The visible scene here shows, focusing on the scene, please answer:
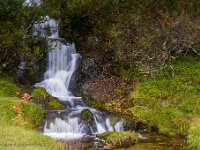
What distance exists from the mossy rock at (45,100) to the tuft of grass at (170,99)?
179 inches

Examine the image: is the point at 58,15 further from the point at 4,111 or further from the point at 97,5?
the point at 4,111

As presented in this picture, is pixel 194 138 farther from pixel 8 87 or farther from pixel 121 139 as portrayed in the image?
pixel 8 87

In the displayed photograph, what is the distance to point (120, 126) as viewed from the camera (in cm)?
1623

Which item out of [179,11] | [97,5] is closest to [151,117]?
[179,11]

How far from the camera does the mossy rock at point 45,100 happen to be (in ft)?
60.2

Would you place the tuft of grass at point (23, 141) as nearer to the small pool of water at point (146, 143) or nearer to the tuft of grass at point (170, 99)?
the small pool of water at point (146, 143)

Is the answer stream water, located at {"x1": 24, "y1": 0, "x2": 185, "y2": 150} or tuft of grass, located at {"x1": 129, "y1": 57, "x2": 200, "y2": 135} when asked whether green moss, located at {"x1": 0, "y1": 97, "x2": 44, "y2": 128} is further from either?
tuft of grass, located at {"x1": 129, "y1": 57, "x2": 200, "y2": 135}

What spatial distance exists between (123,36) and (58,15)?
5740 millimetres

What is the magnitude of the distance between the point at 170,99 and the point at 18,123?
8877 mm

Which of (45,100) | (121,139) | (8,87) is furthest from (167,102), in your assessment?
(8,87)

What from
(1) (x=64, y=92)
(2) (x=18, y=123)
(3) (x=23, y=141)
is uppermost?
(1) (x=64, y=92)

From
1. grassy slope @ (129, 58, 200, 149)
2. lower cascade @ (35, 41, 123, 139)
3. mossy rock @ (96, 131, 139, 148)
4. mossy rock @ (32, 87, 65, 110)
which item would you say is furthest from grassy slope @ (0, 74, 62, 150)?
grassy slope @ (129, 58, 200, 149)

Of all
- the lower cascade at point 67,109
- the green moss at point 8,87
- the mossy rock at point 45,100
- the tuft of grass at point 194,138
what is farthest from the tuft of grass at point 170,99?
the green moss at point 8,87

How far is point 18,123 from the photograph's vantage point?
15070mm
